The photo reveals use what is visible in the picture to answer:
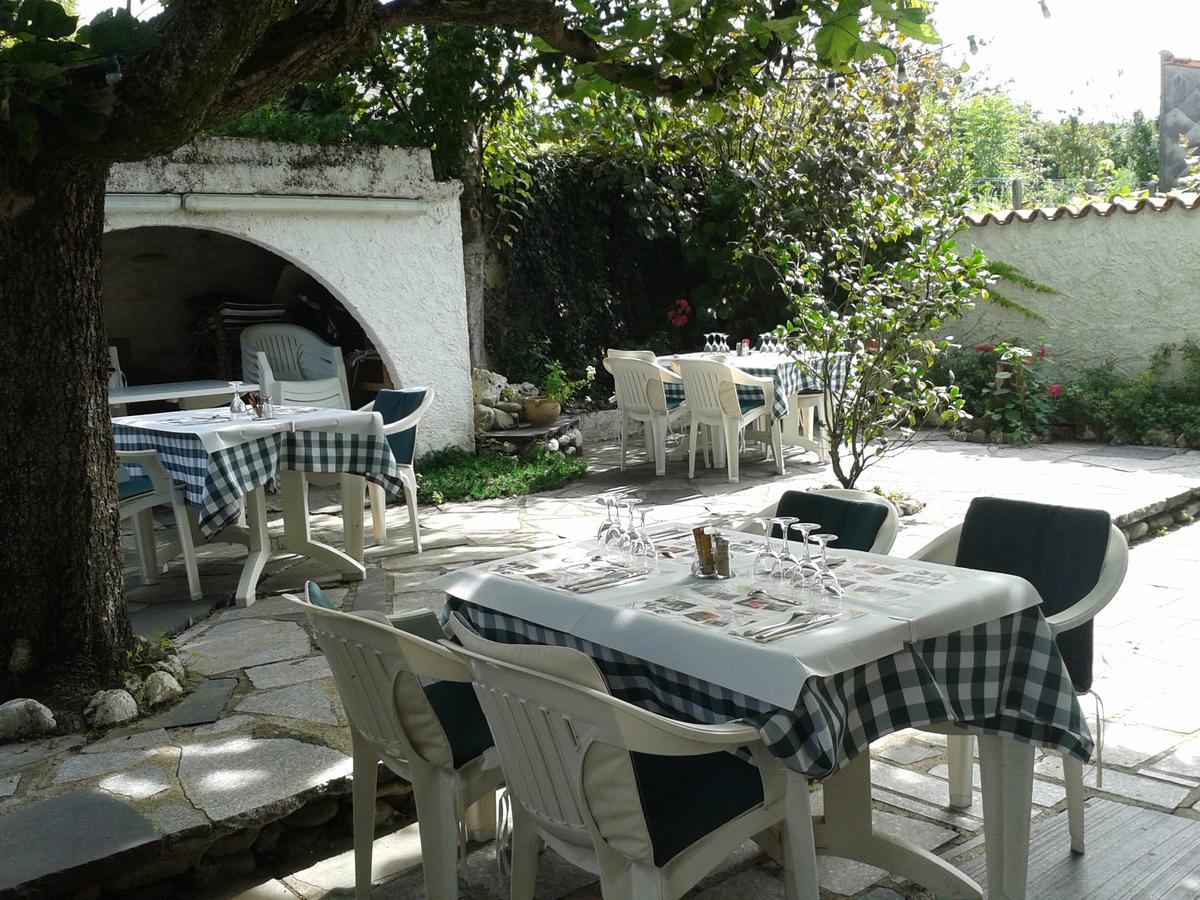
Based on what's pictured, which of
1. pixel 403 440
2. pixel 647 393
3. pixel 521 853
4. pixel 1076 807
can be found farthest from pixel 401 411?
pixel 1076 807

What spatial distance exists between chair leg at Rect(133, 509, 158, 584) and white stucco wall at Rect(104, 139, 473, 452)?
2.74 metres

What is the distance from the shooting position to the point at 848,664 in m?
2.25

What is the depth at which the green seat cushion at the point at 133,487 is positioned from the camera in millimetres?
5539

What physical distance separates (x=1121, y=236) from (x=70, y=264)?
30.9ft

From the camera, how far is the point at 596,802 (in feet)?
6.86

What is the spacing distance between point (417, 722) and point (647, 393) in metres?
6.27

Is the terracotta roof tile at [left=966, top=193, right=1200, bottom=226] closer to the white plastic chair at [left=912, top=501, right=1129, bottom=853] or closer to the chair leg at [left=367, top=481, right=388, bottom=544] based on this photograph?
the chair leg at [left=367, top=481, right=388, bottom=544]

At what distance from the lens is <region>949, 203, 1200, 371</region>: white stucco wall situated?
977 cm

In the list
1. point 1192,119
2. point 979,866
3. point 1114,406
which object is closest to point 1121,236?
point 1114,406

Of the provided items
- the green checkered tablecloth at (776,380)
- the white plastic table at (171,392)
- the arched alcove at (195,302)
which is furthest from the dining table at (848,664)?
the arched alcove at (195,302)

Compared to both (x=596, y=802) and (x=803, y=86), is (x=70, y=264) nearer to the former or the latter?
(x=596, y=802)

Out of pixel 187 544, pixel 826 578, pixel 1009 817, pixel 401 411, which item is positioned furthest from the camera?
pixel 401 411

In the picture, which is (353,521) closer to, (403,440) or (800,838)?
(403,440)

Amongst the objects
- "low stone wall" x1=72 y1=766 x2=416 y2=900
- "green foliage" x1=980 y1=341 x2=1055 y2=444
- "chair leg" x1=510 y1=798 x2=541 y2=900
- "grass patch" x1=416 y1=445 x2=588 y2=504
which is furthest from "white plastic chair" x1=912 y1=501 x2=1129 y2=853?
"green foliage" x1=980 y1=341 x2=1055 y2=444
